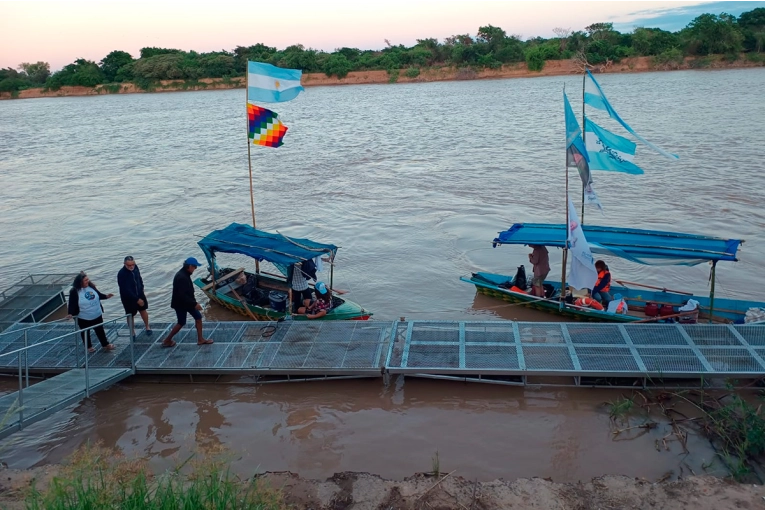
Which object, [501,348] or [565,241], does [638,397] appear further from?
[565,241]

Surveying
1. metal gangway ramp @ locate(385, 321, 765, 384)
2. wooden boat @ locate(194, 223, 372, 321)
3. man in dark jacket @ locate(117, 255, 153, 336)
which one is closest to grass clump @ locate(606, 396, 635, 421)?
metal gangway ramp @ locate(385, 321, 765, 384)

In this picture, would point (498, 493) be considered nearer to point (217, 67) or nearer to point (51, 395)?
point (51, 395)

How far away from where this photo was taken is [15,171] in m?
31.9

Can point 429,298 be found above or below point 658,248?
below

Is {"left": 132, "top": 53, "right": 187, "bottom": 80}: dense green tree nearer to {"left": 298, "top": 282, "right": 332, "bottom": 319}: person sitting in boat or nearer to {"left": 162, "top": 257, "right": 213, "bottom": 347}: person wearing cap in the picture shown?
{"left": 298, "top": 282, "right": 332, "bottom": 319}: person sitting in boat

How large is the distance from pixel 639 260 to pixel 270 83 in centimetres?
769

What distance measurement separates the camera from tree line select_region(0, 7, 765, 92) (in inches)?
2467

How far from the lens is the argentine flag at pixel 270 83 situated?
41.5 feet

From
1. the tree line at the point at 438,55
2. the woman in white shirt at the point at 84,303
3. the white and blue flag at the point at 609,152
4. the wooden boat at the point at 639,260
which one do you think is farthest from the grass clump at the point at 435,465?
the tree line at the point at 438,55

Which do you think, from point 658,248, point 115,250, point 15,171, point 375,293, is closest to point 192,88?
point 15,171

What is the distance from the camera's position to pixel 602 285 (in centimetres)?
1152

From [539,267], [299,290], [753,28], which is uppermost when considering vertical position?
[753,28]

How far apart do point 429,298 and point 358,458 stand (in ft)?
21.1

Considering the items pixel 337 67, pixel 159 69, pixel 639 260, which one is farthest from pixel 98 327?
pixel 159 69
